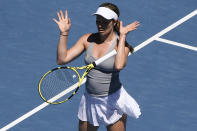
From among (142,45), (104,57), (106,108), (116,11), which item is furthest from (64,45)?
(142,45)

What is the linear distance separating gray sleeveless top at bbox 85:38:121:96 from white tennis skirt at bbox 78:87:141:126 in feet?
0.32

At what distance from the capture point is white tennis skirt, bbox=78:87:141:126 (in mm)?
8930

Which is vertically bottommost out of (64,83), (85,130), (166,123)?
(166,123)

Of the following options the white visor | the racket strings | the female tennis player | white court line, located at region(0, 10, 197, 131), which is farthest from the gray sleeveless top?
white court line, located at region(0, 10, 197, 131)

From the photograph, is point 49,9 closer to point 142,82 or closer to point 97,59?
point 142,82

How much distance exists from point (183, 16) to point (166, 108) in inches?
135

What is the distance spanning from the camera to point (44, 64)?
12594 millimetres

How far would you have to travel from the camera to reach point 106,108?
8.98 meters

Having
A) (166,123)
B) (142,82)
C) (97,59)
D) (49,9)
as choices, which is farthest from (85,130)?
(49,9)

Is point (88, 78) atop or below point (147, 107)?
atop

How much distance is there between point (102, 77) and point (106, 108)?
1.60ft

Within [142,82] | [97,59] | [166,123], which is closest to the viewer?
[97,59]

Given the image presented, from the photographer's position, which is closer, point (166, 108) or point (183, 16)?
point (166, 108)

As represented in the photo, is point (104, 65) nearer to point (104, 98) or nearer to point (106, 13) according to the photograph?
point (104, 98)
